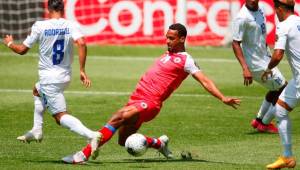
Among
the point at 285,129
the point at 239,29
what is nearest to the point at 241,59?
the point at 239,29

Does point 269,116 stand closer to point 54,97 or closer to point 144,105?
point 144,105

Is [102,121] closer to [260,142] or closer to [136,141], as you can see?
[260,142]

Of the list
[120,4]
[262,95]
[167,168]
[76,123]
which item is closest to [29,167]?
[76,123]

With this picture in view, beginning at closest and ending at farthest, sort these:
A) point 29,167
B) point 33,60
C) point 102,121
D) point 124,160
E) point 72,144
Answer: point 29,167 < point 124,160 < point 72,144 < point 102,121 < point 33,60

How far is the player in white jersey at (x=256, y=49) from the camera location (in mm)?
16125

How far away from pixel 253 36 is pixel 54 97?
4.53m

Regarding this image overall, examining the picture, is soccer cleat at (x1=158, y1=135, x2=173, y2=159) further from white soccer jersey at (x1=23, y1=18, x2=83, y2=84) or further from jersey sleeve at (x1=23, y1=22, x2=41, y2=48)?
jersey sleeve at (x1=23, y1=22, x2=41, y2=48)

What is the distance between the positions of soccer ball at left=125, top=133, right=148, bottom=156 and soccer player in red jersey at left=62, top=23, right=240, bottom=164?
26 cm

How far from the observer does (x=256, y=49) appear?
53.9ft

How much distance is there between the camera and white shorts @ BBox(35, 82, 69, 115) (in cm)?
1316

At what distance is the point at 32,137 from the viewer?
13.5 meters

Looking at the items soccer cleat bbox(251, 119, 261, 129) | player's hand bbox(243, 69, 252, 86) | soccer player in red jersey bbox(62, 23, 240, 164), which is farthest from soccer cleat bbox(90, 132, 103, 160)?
soccer cleat bbox(251, 119, 261, 129)

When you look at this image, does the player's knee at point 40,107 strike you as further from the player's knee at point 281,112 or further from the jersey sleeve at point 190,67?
the player's knee at point 281,112

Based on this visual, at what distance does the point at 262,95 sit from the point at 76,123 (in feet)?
29.8
